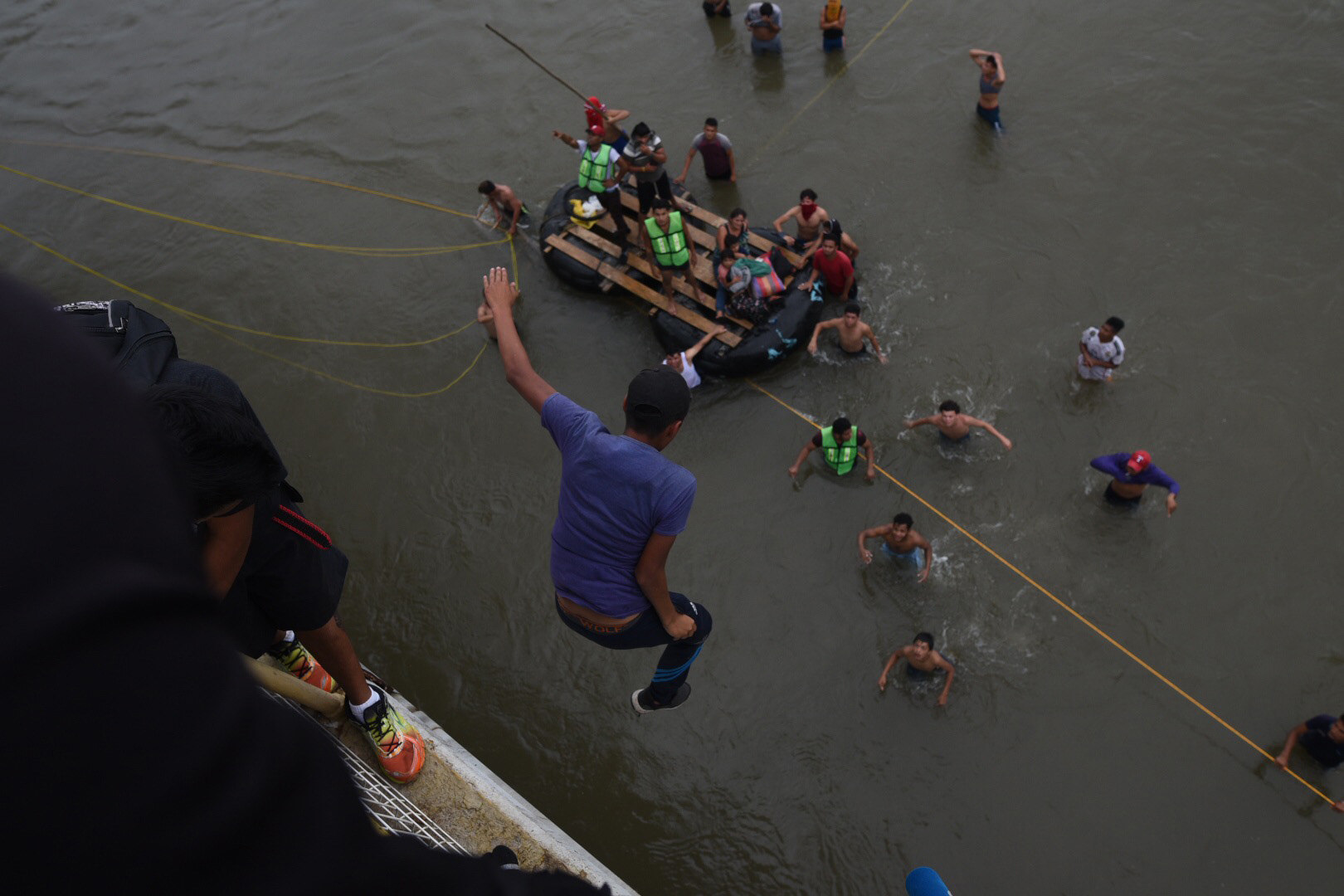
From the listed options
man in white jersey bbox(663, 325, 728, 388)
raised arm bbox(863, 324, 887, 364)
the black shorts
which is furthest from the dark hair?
raised arm bbox(863, 324, 887, 364)

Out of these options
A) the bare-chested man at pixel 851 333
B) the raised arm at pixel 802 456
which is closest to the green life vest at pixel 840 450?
the raised arm at pixel 802 456

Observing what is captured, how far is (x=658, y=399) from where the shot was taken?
338cm

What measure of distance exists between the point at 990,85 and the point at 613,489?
32.7 feet

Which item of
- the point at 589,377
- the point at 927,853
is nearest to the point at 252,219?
the point at 589,377

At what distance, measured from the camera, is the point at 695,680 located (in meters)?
8.00

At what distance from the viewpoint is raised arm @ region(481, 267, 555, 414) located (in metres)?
3.50

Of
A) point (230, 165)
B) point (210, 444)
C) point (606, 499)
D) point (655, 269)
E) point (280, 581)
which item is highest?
point (210, 444)

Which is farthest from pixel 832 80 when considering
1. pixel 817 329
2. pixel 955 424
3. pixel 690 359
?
pixel 955 424

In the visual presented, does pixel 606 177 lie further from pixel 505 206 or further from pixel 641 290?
pixel 505 206

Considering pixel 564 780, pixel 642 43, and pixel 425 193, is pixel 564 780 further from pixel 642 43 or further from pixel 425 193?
pixel 642 43

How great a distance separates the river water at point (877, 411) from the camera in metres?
7.25

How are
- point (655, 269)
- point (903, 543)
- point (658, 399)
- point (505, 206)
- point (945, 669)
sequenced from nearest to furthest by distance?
point (658, 399) < point (945, 669) < point (903, 543) < point (655, 269) < point (505, 206)

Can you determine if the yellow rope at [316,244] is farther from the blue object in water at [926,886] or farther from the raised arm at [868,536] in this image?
the blue object in water at [926,886]

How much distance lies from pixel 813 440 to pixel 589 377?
2.98 m
